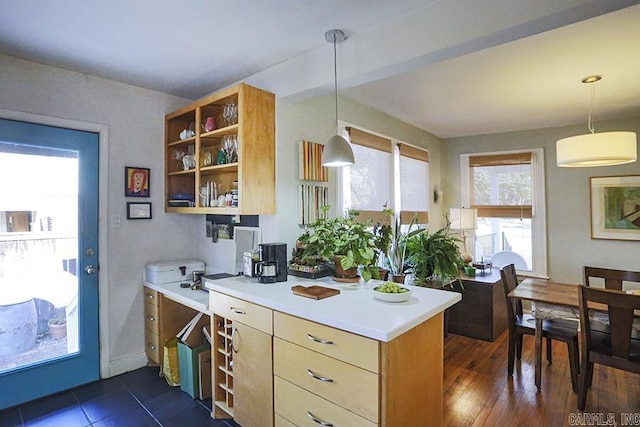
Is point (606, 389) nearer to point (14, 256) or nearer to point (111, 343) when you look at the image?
point (111, 343)

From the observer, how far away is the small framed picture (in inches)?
112

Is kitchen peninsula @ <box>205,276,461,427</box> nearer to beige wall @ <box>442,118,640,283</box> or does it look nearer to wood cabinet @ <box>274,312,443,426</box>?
wood cabinet @ <box>274,312,443,426</box>

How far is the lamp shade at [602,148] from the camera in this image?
2.34 m

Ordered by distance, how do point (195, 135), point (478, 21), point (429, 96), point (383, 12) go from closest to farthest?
point (478, 21), point (383, 12), point (195, 135), point (429, 96)

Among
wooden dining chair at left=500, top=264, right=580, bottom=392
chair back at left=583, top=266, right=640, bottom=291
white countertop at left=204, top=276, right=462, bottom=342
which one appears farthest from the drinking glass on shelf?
chair back at left=583, top=266, right=640, bottom=291

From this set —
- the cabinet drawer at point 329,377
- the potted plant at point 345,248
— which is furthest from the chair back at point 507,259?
the cabinet drawer at point 329,377

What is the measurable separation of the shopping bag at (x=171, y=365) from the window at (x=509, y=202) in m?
4.18

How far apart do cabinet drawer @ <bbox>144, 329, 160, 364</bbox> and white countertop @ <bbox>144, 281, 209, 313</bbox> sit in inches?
16.4

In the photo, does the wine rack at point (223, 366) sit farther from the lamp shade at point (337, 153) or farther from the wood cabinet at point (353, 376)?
the lamp shade at point (337, 153)

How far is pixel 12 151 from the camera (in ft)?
7.59

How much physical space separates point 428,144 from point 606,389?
326 cm

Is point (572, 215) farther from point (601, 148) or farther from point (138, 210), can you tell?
point (138, 210)

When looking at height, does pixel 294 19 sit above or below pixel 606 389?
above

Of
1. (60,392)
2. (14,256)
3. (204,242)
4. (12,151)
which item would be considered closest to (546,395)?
(204,242)
